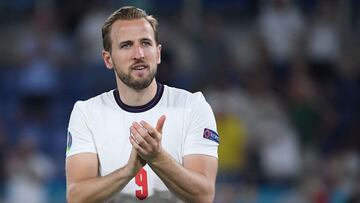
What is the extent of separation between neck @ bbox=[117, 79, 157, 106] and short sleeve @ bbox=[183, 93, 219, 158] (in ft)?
0.78

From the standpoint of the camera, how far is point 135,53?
4.83 m

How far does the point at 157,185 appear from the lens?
4.91 metres

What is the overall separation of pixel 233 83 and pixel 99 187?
6.99 metres

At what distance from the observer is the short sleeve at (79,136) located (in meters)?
4.96

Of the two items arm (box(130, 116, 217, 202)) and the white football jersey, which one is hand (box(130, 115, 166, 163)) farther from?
the white football jersey

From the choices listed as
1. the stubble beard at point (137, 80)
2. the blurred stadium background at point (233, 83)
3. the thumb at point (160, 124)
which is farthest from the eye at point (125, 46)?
the blurred stadium background at point (233, 83)

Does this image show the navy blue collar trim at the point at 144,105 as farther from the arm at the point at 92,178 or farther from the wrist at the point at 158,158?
the wrist at the point at 158,158

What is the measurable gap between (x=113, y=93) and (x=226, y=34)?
303 inches

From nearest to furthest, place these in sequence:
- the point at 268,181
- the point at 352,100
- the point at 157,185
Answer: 1. the point at 157,185
2. the point at 268,181
3. the point at 352,100

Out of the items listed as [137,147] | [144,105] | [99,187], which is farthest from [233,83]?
[137,147]

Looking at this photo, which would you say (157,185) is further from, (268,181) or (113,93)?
(268,181)

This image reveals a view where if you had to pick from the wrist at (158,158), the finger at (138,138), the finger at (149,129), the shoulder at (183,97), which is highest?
the shoulder at (183,97)

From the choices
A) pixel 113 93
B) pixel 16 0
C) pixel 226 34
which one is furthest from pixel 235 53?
pixel 113 93

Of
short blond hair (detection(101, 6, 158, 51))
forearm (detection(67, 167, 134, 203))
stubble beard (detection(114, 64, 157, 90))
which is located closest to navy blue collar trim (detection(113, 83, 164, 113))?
stubble beard (detection(114, 64, 157, 90))
